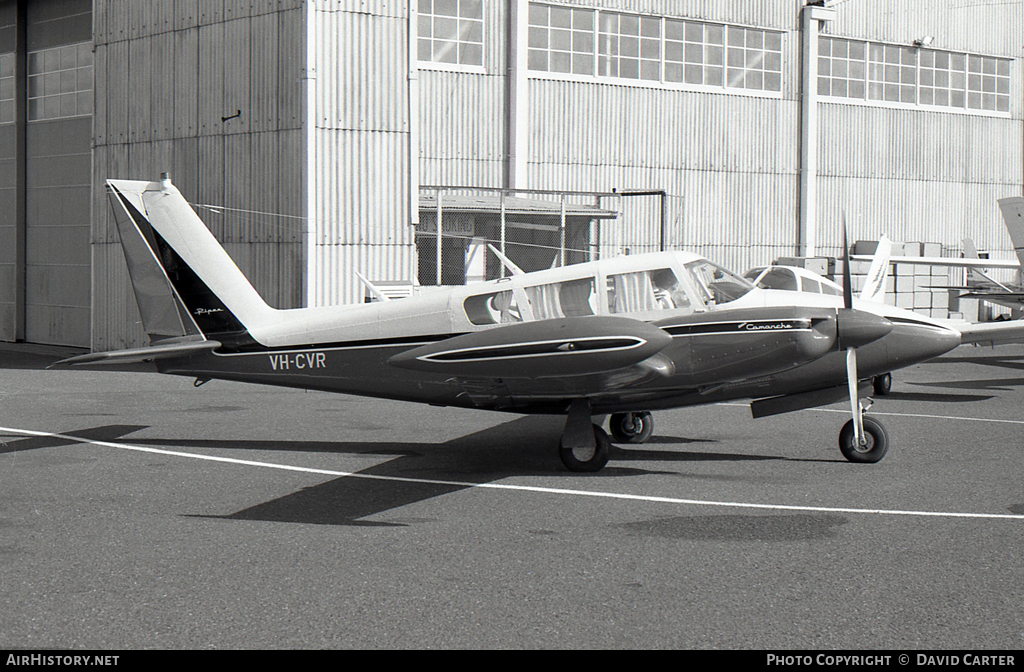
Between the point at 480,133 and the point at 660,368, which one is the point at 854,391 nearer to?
the point at 660,368

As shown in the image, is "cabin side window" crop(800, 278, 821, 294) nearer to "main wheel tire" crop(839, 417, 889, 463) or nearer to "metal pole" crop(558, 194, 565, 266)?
"metal pole" crop(558, 194, 565, 266)

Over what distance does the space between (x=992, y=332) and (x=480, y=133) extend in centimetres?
1512

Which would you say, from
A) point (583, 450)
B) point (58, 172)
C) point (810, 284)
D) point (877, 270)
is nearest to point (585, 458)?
point (583, 450)

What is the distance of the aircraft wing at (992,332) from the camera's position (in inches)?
545

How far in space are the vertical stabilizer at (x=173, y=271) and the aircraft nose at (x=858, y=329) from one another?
5869mm

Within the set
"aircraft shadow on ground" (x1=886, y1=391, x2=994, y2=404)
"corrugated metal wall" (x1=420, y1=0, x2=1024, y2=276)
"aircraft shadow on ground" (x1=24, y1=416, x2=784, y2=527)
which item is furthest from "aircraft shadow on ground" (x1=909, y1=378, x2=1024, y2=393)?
"corrugated metal wall" (x1=420, y1=0, x2=1024, y2=276)

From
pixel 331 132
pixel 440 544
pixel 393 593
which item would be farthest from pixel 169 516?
pixel 331 132

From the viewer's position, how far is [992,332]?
13969mm

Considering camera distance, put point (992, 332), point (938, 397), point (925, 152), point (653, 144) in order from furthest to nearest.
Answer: point (925, 152)
point (653, 144)
point (938, 397)
point (992, 332)

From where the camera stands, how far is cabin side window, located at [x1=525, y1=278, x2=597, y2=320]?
10578 mm

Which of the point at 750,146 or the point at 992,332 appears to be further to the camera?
the point at 750,146

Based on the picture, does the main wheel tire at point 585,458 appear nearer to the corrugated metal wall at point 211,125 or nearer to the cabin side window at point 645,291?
the cabin side window at point 645,291

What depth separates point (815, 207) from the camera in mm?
30969

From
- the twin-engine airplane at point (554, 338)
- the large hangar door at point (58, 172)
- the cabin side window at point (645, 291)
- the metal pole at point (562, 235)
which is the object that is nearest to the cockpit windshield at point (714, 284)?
the twin-engine airplane at point (554, 338)
